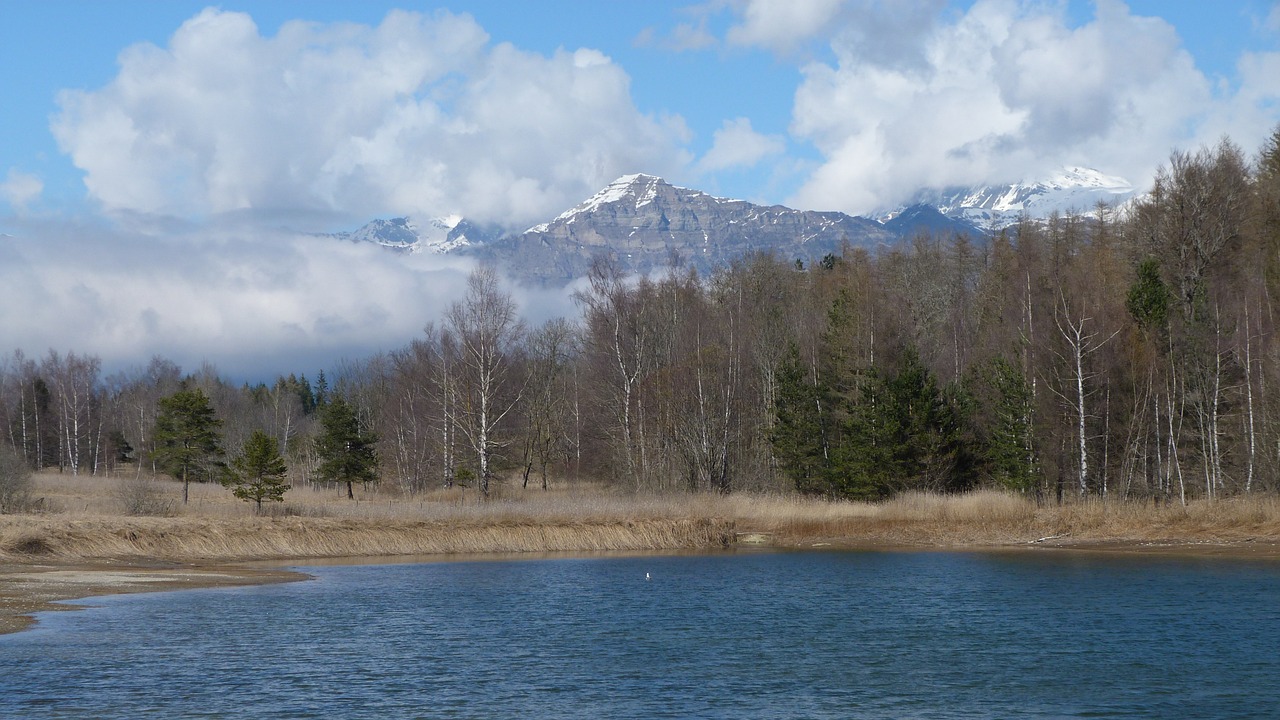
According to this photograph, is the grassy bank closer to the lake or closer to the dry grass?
the dry grass

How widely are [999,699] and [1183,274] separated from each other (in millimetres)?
48713

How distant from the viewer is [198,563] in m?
44.2

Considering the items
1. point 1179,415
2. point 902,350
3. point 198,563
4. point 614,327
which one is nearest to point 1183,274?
point 1179,415

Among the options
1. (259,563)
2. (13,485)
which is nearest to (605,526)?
(259,563)

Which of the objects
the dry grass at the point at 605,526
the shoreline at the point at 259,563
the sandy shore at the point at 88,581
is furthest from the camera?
the dry grass at the point at 605,526

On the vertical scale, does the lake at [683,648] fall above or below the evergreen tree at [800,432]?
below

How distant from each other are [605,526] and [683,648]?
90.3 ft

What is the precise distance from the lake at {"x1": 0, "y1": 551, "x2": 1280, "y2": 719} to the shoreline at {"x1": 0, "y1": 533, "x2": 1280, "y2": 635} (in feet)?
4.69

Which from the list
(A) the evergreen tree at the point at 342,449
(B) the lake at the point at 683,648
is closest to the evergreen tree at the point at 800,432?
(B) the lake at the point at 683,648

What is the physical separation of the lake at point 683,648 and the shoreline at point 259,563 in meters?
1.43

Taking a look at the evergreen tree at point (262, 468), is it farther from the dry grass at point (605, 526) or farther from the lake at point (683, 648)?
the lake at point (683, 648)

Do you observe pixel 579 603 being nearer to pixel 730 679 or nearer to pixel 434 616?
pixel 434 616

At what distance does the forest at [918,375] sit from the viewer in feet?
184

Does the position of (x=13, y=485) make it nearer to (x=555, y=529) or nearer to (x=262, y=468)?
(x=262, y=468)
